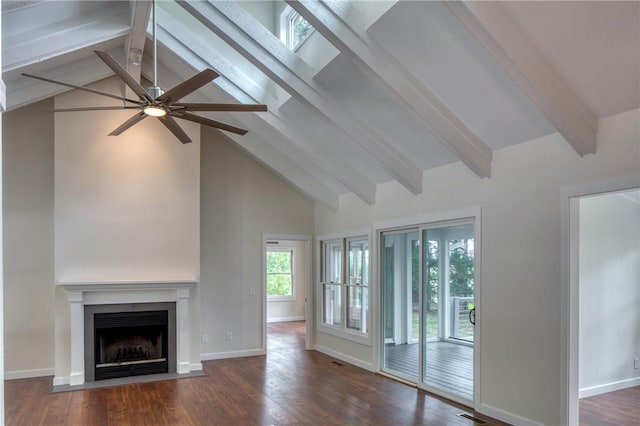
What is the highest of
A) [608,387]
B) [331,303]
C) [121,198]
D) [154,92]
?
[154,92]

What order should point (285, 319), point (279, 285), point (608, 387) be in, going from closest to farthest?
point (608, 387)
point (285, 319)
point (279, 285)

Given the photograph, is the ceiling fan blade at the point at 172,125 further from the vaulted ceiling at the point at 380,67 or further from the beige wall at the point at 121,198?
the beige wall at the point at 121,198

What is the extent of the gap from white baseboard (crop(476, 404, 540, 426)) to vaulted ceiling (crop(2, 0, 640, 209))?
222cm

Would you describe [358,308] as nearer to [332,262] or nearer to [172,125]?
[332,262]

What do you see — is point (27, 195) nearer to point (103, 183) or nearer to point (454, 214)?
point (103, 183)

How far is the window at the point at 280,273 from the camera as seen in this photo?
11945mm

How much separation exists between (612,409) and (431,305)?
2.02m

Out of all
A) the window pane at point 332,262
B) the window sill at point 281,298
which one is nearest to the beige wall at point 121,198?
the window pane at point 332,262

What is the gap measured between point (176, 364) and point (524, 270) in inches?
177

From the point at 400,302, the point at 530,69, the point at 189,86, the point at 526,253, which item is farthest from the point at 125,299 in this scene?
the point at 530,69

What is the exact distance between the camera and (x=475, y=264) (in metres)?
4.64

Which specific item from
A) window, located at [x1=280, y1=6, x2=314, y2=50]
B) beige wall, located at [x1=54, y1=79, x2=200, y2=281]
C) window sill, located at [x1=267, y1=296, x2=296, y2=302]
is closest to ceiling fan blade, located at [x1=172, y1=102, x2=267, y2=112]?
window, located at [x1=280, y1=6, x2=314, y2=50]

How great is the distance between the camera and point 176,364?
6.11m

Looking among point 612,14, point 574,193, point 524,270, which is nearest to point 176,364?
point 524,270
